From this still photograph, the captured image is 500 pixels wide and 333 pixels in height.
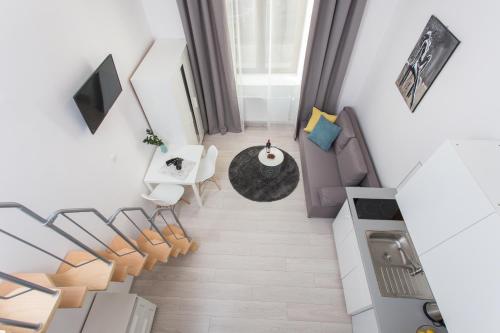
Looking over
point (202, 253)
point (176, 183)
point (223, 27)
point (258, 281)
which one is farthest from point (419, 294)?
point (223, 27)

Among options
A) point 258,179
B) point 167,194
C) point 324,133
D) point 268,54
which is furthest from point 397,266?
point 268,54

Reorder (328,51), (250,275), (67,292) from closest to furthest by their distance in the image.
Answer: (67,292), (250,275), (328,51)

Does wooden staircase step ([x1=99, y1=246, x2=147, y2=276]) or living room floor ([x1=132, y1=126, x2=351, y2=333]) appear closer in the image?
wooden staircase step ([x1=99, y1=246, x2=147, y2=276])

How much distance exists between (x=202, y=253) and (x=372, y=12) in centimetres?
358

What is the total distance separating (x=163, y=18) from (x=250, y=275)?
3388mm

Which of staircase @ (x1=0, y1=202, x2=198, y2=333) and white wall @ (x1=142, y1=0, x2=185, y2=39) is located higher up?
white wall @ (x1=142, y1=0, x2=185, y2=39)

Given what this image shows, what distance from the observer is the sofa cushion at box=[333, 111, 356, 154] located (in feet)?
10.7

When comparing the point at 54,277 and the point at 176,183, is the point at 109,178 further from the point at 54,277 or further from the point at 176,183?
the point at 54,277

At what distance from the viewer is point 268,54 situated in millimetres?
3590

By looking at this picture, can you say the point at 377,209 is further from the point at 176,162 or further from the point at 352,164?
the point at 176,162

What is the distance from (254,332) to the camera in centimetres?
246

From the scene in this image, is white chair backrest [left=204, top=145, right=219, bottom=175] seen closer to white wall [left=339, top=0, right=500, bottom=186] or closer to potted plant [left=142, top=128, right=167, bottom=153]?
potted plant [left=142, top=128, right=167, bottom=153]

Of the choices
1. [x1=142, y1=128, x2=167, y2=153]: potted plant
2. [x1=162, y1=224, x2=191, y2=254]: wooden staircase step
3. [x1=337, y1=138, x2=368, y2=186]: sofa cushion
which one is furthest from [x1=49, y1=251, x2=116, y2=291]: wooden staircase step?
[x1=337, y1=138, x2=368, y2=186]: sofa cushion

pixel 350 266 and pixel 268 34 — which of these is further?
pixel 268 34
